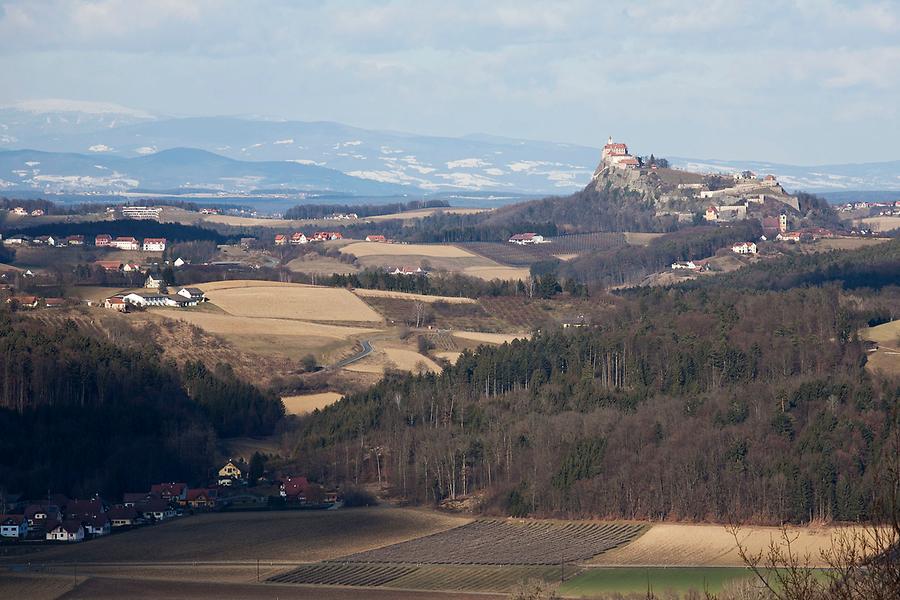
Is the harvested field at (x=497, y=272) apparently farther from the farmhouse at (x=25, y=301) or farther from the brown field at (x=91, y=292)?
the farmhouse at (x=25, y=301)

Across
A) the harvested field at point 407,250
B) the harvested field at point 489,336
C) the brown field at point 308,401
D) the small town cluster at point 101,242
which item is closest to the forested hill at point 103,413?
the brown field at point 308,401

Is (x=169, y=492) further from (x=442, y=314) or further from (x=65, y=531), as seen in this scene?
(x=442, y=314)

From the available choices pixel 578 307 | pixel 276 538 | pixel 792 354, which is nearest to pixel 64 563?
pixel 276 538

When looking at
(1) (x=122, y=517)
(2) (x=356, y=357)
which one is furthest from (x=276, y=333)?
(1) (x=122, y=517)

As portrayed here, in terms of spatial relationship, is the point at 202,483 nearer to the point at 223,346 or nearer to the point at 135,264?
the point at 223,346

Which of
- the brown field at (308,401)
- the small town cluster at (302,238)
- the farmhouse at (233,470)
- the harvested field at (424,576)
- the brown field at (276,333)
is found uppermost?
the brown field at (276,333)

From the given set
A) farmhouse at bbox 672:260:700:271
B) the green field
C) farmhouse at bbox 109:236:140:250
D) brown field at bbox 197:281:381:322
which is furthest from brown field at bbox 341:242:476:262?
the green field

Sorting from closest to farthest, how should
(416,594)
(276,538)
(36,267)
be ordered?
(416,594) < (276,538) < (36,267)
